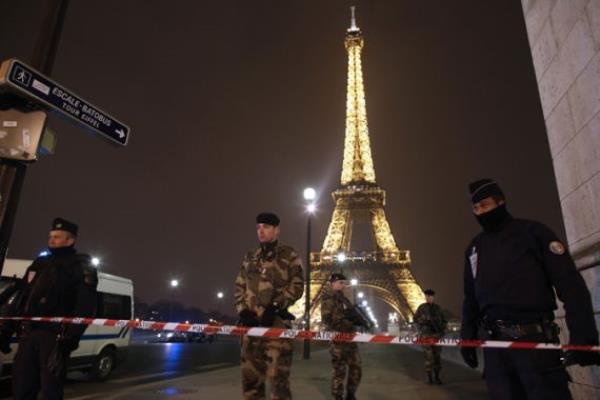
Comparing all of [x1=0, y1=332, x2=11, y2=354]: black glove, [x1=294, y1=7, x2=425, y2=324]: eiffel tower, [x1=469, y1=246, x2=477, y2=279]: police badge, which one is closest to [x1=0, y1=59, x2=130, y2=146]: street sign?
[x1=0, y1=332, x2=11, y2=354]: black glove

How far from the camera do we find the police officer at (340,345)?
275 inches

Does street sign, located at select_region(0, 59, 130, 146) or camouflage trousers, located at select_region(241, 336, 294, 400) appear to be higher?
street sign, located at select_region(0, 59, 130, 146)

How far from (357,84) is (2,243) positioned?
58.4 m

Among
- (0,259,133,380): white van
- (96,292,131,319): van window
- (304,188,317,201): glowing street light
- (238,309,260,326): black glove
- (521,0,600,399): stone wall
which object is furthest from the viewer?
(304,188,317,201): glowing street light

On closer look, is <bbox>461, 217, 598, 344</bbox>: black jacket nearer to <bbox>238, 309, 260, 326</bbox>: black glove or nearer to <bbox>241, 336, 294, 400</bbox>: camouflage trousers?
<bbox>241, 336, 294, 400</bbox>: camouflage trousers

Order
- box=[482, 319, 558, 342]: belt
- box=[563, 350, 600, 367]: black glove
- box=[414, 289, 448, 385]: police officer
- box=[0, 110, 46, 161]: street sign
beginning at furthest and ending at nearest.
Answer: box=[414, 289, 448, 385]: police officer, box=[0, 110, 46, 161]: street sign, box=[482, 319, 558, 342]: belt, box=[563, 350, 600, 367]: black glove

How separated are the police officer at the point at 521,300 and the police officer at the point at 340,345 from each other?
3663 millimetres

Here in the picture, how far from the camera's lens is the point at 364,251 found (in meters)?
51.8

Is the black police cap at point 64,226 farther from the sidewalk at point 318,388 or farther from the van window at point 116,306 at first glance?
the van window at point 116,306

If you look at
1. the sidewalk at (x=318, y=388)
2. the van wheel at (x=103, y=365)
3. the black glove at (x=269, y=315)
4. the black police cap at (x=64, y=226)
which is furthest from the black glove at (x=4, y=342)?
the van wheel at (x=103, y=365)

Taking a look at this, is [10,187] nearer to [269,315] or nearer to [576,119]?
[269,315]

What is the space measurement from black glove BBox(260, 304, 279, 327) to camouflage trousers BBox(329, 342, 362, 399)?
3225mm

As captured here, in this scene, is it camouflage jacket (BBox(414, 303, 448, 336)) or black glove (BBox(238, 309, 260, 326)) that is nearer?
black glove (BBox(238, 309, 260, 326))

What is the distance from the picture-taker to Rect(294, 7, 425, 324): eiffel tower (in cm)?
4653
